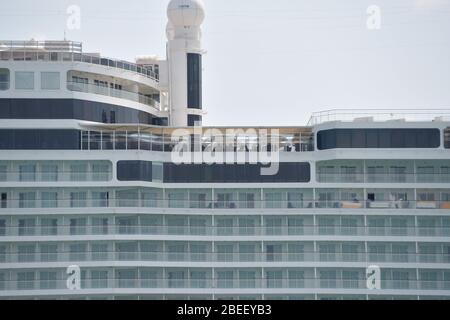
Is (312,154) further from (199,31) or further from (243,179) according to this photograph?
(199,31)

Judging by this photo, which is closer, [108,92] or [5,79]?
[5,79]

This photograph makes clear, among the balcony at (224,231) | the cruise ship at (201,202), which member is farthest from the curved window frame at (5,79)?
the balcony at (224,231)

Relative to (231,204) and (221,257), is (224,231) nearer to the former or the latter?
(221,257)

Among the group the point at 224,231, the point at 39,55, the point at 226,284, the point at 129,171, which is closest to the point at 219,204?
the point at 224,231

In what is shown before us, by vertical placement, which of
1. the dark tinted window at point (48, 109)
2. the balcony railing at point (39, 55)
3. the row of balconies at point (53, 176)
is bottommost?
the row of balconies at point (53, 176)

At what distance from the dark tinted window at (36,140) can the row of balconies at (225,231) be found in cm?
356

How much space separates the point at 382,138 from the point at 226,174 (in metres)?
7.29

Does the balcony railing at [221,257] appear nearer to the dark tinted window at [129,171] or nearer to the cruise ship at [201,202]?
the cruise ship at [201,202]

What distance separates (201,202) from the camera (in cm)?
4206

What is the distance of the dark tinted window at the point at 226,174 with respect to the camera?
42375 millimetres

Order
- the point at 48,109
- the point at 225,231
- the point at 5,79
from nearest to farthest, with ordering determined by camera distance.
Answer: the point at 225,231, the point at 48,109, the point at 5,79

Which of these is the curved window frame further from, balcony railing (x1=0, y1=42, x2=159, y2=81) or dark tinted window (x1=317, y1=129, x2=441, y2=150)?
dark tinted window (x1=317, y1=129, x2=441, y2=150)

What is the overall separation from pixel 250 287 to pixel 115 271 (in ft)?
19.3

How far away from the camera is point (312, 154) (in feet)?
141
